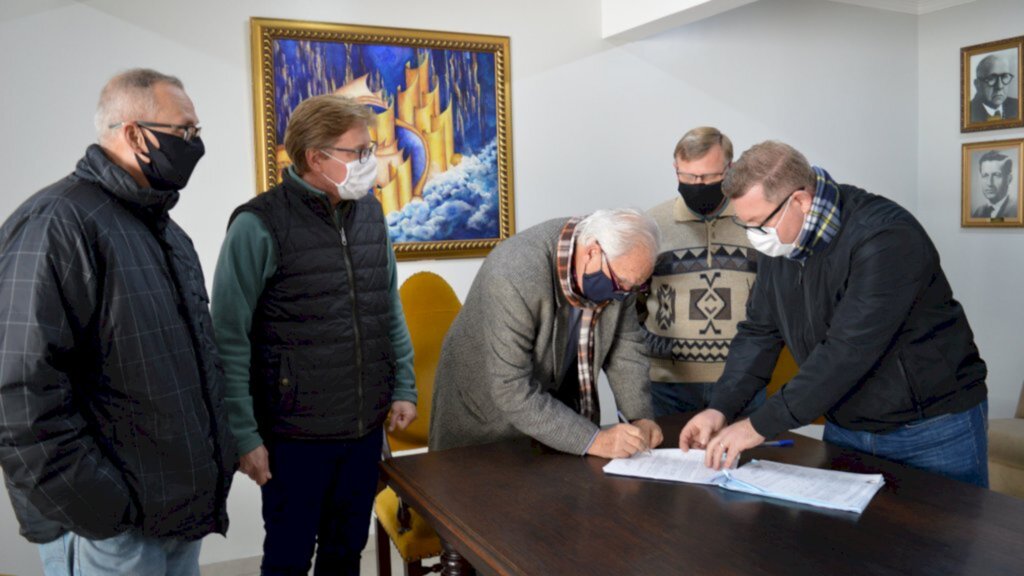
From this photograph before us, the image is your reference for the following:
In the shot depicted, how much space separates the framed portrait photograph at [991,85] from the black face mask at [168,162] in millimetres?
4717

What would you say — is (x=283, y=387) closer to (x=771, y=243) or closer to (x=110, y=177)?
(x=110, y=177)

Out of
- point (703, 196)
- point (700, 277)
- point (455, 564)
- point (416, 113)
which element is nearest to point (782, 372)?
point (700, 277)

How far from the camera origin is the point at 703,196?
247cm

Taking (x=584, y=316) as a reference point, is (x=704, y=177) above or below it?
above

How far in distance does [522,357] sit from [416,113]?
189 cm

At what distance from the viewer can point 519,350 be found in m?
1.98

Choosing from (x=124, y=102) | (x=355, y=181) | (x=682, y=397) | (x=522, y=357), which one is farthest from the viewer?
(x=682, y=397)

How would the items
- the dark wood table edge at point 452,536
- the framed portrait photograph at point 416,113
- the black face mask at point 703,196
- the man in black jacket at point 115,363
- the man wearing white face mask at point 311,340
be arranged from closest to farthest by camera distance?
the man in black jacket at point 115,363
the dark wood table edge at point 452,536
the man wearing white face mask at point 311,340
the black face mask at point 703,196
the framed portrait photograph at point 416,113

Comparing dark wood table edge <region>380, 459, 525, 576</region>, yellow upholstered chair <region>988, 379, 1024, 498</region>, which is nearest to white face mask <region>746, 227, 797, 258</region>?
dark wood table edge <region>380, 459, 525, 576</region>

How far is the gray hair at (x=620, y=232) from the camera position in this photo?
188 centimetres

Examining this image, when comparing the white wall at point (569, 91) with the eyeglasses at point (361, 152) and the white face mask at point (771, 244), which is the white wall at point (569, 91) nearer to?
the eyeglasses at point (361, 152)

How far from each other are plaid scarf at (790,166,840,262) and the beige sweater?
2.10 feet

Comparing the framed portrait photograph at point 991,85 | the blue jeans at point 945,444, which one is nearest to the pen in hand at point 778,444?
the blue jeans at point 945,444

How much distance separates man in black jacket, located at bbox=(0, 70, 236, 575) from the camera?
1.33 meters
